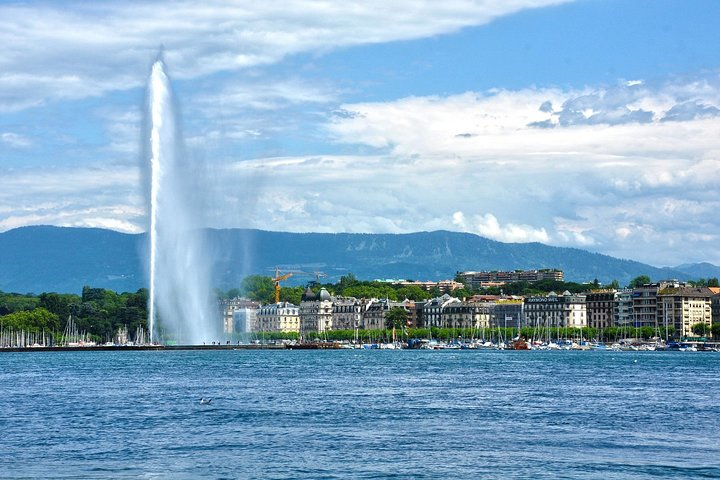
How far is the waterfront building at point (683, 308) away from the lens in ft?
566

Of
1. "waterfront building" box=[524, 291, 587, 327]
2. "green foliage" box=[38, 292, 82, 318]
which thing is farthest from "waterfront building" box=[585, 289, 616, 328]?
"green foliage" box=[38, 292, 82, 318]

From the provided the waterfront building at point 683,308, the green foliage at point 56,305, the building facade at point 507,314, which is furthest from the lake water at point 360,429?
the building facade at point 507,314

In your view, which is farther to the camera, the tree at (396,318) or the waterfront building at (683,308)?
the tree at (396,318)

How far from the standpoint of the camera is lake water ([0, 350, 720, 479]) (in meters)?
29.7

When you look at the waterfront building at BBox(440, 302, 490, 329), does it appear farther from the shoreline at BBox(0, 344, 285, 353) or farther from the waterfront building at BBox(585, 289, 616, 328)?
the shoreline at BBox(0, 344, 285, 353)

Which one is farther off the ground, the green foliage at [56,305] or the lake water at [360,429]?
the green foliage at [56,305]

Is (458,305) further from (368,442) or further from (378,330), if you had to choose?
(368,442)

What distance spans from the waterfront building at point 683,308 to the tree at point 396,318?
4006 centimetres

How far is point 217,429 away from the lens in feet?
125

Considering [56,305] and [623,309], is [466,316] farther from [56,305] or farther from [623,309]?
[56,305]

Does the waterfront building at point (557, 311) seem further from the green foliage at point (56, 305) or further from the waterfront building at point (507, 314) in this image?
the green foliage at point (56, 305)

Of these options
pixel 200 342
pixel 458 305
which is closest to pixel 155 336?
pixel 200 342

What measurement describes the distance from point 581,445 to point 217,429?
11.3m

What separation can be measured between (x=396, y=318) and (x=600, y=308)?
31.2 m
